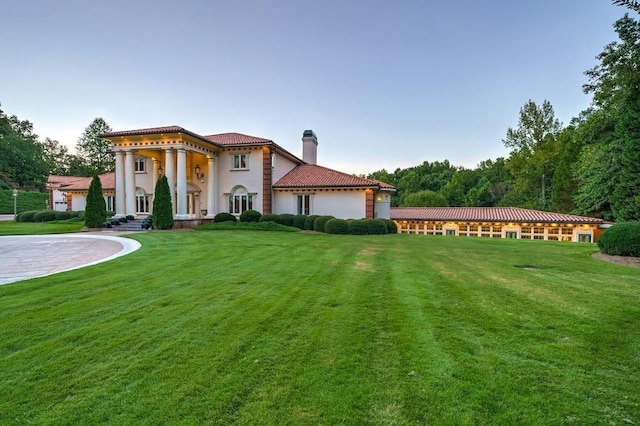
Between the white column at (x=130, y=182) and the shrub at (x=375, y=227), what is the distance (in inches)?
691

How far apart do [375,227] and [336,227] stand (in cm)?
240

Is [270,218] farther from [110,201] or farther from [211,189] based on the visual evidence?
[110,201]

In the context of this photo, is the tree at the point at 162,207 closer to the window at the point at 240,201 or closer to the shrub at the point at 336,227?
the window at the point at 240,201

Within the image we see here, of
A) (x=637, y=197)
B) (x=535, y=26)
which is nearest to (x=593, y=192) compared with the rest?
(x=637, y=197)

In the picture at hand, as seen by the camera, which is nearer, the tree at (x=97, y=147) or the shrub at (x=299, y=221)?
the shrub at (x=299, y=221)

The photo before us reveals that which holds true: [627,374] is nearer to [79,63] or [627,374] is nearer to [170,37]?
[170,37]

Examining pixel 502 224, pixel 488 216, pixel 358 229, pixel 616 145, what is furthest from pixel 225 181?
pixel 616 145

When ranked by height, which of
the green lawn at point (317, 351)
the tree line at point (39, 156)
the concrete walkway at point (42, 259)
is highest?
the tree line at point (39, 156)

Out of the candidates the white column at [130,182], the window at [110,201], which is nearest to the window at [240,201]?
the white column at [130,182]

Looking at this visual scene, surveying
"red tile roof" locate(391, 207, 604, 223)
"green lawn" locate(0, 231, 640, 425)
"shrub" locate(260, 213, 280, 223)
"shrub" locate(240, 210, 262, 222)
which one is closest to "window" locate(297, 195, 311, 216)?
"shrub" locate(260, 213, 280, 223)

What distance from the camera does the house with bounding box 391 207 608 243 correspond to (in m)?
23.0

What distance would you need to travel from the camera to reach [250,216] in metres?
22.4

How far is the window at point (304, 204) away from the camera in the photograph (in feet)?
78.6

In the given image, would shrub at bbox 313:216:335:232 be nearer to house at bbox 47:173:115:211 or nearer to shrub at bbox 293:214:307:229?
shrub at bbox 293:214:307:229
